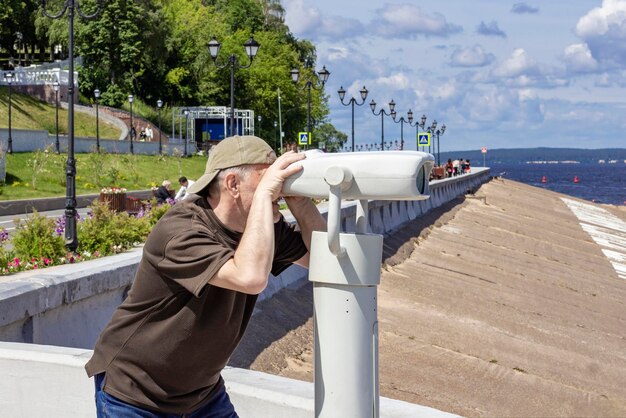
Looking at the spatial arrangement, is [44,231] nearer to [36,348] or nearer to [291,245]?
[36,348]

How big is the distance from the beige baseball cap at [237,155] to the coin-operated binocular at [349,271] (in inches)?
8.1

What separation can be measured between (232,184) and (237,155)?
0.33 ft

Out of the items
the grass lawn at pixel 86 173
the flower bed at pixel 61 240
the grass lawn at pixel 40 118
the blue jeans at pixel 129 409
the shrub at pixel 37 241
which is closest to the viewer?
the blue jeans at pixel 129 409

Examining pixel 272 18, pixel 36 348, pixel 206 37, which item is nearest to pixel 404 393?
pixel 36 348

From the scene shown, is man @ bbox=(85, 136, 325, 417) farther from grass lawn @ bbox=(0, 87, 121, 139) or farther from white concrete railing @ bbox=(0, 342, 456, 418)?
grass lawn @ bbox=(0, 87, 121, 139)

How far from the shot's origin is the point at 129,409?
352 cm

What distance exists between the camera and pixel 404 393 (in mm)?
10195

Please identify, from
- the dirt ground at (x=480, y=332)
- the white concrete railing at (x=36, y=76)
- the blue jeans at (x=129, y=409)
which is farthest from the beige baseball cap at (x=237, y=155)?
the white concrete railing at (x=36, y=76)

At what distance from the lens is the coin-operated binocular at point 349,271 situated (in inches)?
119

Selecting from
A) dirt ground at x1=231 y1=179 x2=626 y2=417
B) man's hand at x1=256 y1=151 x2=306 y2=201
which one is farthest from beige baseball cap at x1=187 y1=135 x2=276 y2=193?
dirt ground at x1=231 y1=179 x2=626 y2=417

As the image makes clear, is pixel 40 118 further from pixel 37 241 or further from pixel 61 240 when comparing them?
pixel 37 241

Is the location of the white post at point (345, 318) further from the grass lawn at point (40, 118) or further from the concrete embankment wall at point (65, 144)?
the grass lawn at point (40, 118)

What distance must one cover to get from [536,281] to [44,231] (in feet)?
48.5

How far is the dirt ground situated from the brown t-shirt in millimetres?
5567
